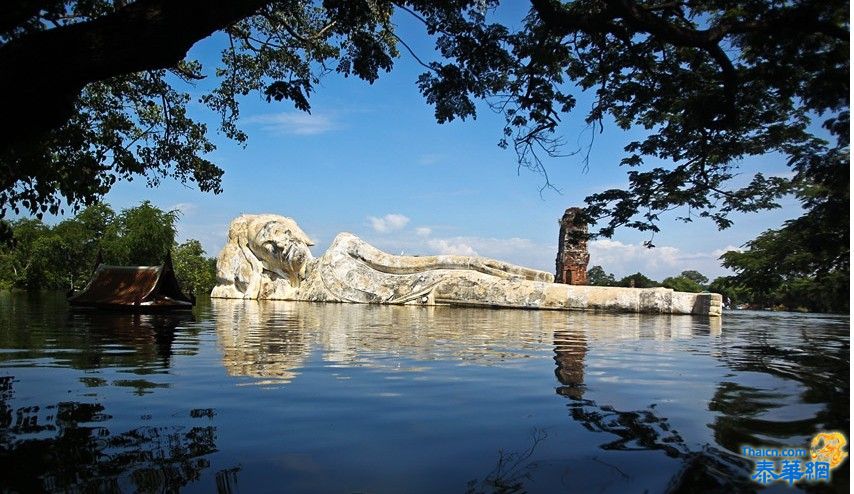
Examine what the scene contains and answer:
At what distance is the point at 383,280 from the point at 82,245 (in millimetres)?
37995

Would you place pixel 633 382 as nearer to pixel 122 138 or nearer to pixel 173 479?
pixel 173 479

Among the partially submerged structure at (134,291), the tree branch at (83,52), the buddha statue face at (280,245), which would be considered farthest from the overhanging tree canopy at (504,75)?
the buddha statue face at (280,245)

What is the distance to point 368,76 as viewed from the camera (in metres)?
6.99

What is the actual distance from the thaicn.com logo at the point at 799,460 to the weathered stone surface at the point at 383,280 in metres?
19.3

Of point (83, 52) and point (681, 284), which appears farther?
point (681, 284)

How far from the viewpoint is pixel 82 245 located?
53.9 m

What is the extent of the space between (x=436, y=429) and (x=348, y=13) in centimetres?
503

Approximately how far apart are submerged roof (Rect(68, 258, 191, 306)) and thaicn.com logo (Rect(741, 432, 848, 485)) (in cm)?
1403

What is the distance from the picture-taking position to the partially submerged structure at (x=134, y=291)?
46.9 feet

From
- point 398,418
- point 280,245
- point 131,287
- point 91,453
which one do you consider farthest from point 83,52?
point 280,245

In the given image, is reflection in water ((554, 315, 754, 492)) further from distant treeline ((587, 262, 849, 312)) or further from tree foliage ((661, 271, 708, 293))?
tree foliage ((661, 271, 708, 293))

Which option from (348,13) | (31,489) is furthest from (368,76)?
(31,489)

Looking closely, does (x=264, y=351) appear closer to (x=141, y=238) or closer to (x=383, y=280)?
(x=383, y=280)

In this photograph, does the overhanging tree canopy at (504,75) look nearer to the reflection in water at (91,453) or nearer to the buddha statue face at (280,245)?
the reflection in water at (91,453)
